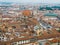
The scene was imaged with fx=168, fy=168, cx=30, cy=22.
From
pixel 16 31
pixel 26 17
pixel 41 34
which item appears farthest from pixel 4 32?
pixel 26 17

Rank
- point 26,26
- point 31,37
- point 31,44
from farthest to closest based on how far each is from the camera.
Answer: point 26,26 < point 31,37 < point 31,44

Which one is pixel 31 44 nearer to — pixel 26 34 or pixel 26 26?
pixel 26 34

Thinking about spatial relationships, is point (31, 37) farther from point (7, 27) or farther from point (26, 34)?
point (7, 27)

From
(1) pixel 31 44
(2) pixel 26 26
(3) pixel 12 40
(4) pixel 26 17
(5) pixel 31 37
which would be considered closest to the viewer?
(1) pixel 31 44

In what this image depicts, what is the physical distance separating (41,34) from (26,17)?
2.40 meters

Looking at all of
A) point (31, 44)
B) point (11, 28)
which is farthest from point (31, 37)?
point (11, 28)

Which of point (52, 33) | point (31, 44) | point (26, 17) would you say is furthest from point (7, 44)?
point (26, 17)

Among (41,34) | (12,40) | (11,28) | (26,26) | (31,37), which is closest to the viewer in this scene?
(12,40)

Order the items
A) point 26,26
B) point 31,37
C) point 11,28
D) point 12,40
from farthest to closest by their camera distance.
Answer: point 26,26, point 11,28, point 31,37, point 12,40

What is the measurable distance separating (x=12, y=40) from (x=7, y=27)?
114 centimetres

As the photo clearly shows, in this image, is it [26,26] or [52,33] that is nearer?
[52,33]

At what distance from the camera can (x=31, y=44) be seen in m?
3.66

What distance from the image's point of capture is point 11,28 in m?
4.96

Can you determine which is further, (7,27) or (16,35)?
(7,27)
